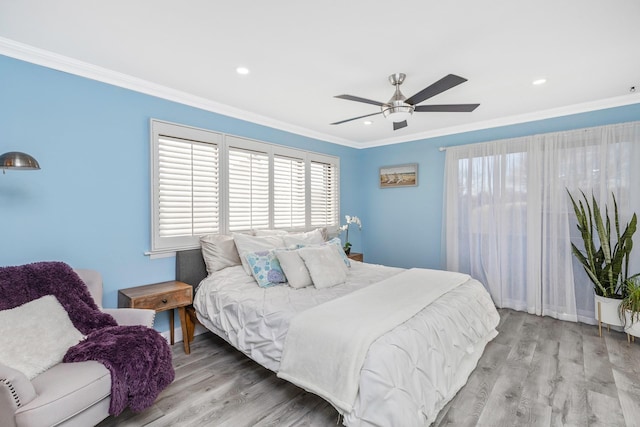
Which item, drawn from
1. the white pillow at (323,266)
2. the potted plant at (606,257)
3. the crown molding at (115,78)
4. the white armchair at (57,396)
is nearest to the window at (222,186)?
the crown molding at (115,78)

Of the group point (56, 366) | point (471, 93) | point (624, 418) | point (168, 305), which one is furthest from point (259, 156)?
point (624, 418)

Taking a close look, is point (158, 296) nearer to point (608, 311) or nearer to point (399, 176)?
point (399, 176)

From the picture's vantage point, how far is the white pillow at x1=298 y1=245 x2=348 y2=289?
285 cm

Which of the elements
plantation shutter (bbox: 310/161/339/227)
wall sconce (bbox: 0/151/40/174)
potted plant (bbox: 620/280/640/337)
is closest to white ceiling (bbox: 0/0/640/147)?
wall sconce (bbox: 0/151/40/174)

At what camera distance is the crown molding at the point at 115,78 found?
2.25 m

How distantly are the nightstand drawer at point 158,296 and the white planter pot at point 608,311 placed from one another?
426cm

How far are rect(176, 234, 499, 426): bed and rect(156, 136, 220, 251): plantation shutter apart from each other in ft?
0.89

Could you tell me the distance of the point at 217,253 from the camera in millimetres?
3205

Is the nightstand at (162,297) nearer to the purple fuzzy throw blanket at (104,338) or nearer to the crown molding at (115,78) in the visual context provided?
the purple fuzzy throw blanket at (104,338)

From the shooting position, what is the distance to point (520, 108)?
143 inches

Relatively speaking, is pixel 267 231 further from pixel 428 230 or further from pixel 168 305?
pixel 428 230

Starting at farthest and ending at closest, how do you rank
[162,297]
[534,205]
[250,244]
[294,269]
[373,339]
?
[534,205] < [250,244] < [294,269] < [162,297] < [373,339]

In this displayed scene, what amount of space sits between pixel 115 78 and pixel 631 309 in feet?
17.6

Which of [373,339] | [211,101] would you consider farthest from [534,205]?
[211,101]
